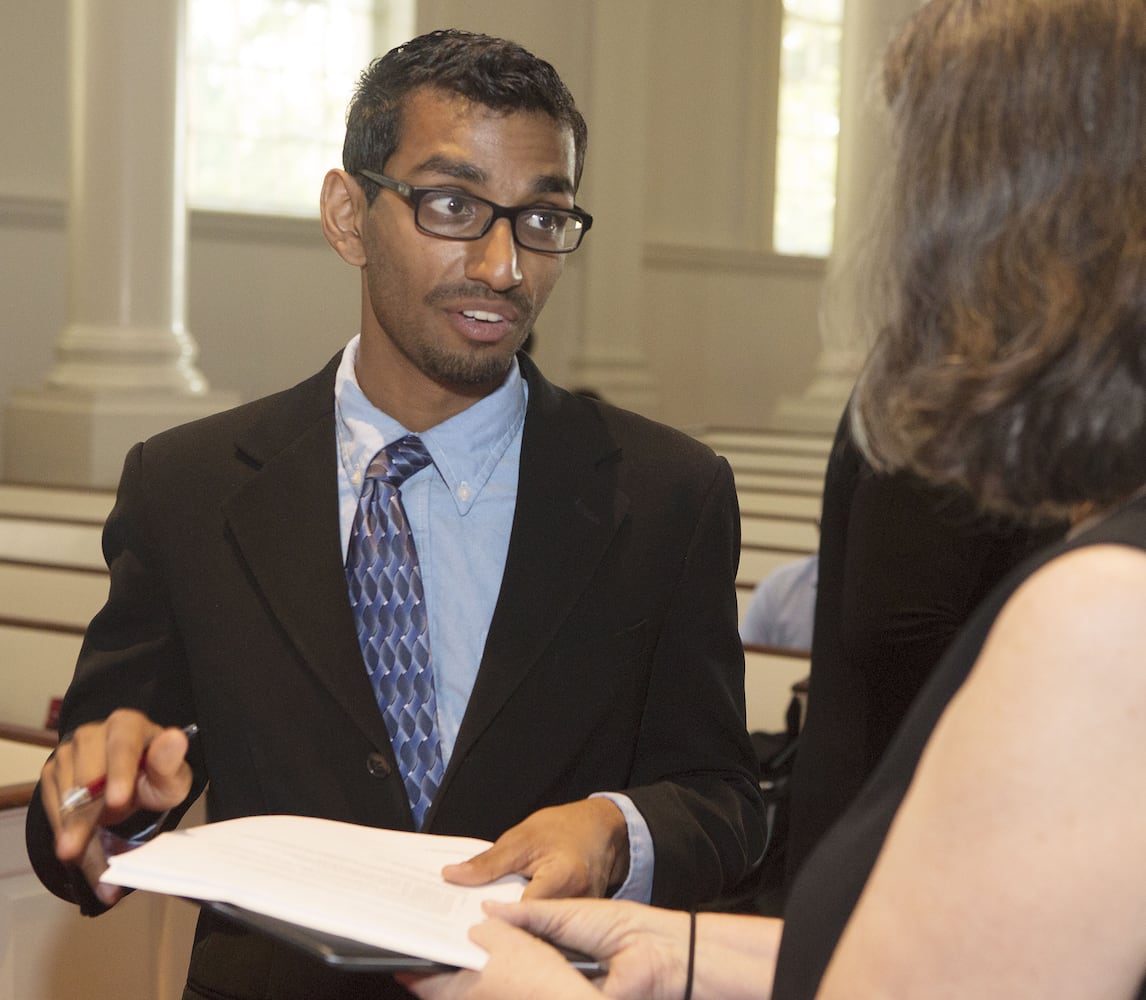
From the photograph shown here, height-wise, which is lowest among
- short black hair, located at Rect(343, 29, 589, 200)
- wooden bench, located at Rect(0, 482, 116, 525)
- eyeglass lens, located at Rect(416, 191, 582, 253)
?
wooden bench, located at Rect(0, 482, 116, 525)

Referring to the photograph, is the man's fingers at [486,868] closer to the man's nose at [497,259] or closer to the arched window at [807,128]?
the man's nose at [497,259]

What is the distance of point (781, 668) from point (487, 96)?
244 cm

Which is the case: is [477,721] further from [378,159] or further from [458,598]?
[378,159]

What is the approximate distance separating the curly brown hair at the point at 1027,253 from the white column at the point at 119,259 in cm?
751

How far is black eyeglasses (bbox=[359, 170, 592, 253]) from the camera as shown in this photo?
1.96 metres

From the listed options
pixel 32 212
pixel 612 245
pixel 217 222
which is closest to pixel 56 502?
pixel 32 212

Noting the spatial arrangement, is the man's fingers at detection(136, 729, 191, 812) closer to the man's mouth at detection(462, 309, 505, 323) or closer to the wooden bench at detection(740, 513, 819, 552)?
the man's mouth at detection(462, 309, 505, 323)

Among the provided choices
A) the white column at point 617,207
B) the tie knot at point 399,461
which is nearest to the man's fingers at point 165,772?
the tie knot at point 399,461

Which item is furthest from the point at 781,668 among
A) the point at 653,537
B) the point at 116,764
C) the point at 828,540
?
the point at 116,764

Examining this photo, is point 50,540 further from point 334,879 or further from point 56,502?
point 334,879

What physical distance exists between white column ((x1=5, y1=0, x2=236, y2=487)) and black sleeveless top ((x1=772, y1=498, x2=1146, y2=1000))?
7.50 metres

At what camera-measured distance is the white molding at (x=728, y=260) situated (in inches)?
546

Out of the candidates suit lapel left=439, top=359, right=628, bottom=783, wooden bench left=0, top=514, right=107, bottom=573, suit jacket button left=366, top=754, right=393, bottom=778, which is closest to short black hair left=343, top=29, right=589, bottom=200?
suit lapel left=439, top=359, right=628, bottom=783

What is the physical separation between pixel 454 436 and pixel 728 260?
12644mm
